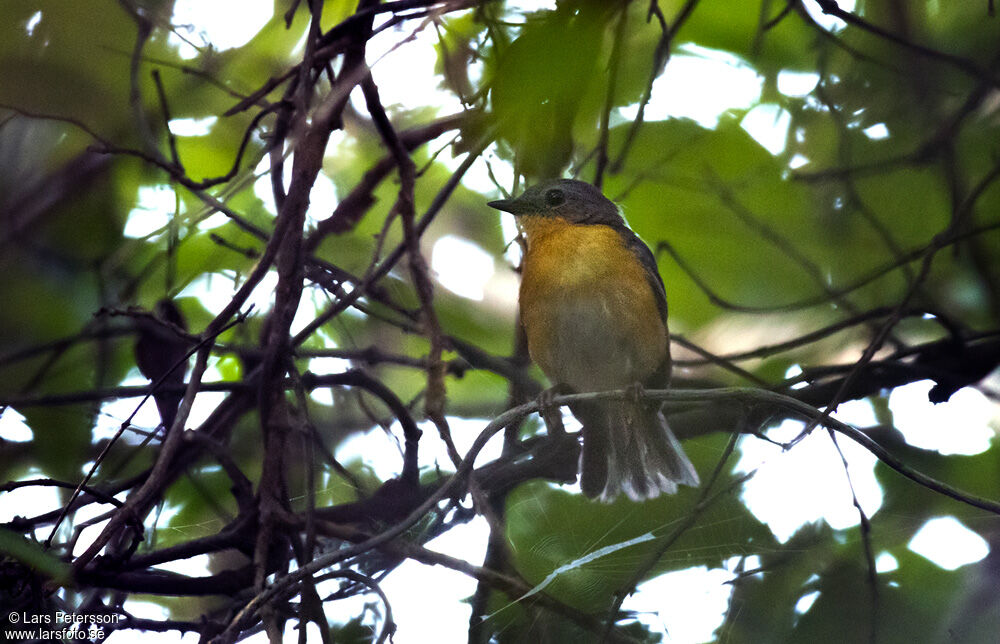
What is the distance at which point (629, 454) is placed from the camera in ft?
12.2

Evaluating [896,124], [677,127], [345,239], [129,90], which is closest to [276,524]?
[345,239]

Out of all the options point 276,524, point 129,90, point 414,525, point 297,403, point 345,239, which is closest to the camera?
point 414,525

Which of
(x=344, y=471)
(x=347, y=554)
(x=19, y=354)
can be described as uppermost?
(x=19, y=354)

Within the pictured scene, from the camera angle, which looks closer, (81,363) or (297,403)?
(297,403)

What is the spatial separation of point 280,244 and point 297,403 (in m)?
0.58

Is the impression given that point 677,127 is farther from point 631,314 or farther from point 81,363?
point 81,363

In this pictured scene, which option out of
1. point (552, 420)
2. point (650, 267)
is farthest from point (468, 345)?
point (650, 267)

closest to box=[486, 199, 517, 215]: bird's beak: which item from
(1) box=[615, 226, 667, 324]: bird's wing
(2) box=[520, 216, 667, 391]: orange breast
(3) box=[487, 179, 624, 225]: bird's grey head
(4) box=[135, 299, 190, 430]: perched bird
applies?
(3) box=[487, 179, 624, 225]: bird's grey head

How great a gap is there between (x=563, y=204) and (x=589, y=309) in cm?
53

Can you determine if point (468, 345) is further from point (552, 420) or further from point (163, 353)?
point (163, 353)

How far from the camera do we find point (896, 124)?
3055mm

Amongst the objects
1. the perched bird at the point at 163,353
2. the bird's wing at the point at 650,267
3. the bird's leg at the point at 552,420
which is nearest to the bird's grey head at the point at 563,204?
the bird's wing at the point at 650,267

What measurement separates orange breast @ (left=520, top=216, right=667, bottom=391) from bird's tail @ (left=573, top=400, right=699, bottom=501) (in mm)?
261

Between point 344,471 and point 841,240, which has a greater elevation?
point 841,240
